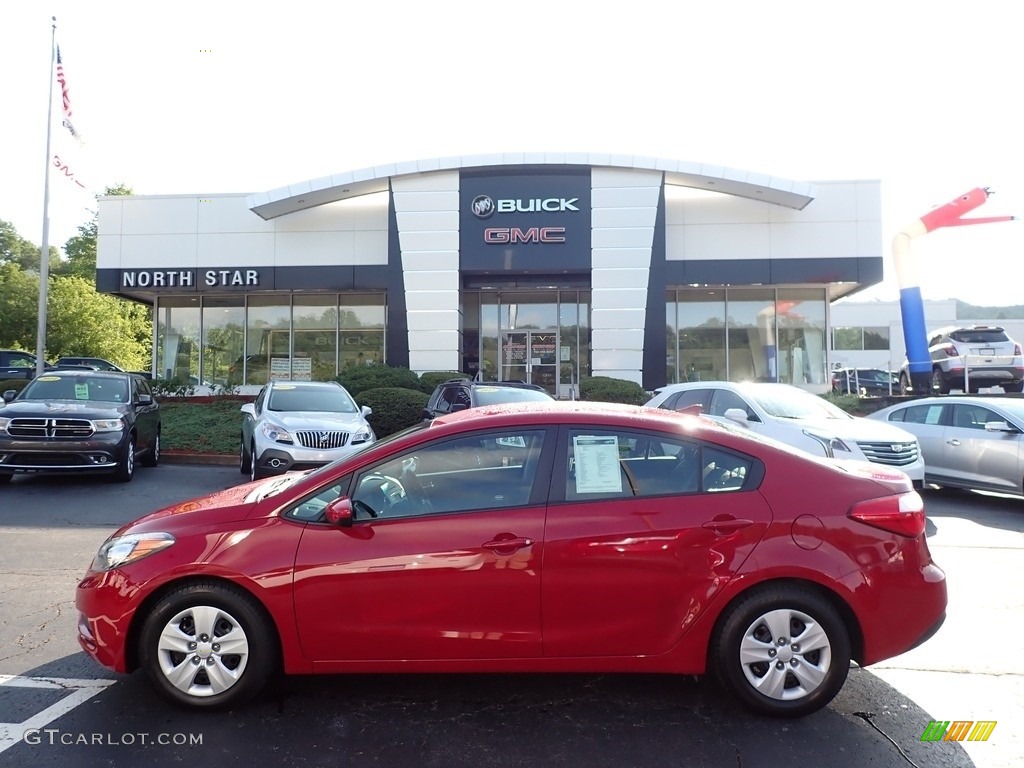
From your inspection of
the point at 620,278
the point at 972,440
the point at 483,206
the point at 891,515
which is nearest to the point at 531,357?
the point at 620,278

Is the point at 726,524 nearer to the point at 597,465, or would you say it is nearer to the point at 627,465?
the point at 627,465

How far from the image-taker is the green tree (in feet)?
169

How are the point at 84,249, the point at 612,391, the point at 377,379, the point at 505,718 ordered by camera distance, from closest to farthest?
the point at 505,718, the point at 612,391, the point at 377,379, the point at 84,249

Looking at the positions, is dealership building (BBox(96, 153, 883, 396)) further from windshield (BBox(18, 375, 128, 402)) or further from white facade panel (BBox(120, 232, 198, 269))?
windshield (BBox(18, 375, 128, 402))

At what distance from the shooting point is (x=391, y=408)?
1566 centimetres

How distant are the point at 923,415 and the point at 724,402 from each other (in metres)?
3.25

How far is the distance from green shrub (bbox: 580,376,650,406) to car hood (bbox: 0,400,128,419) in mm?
10629

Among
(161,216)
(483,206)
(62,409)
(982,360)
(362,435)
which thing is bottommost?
(362,435)

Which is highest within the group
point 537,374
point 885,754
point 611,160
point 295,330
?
point 611,160

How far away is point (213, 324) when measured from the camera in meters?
24.6

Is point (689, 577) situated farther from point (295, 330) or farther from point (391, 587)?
point (295, 330)

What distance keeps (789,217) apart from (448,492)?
2022 centimetres

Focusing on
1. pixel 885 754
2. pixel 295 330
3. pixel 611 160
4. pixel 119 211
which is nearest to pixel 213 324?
pixel 295 330

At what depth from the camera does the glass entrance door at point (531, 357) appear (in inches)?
947
